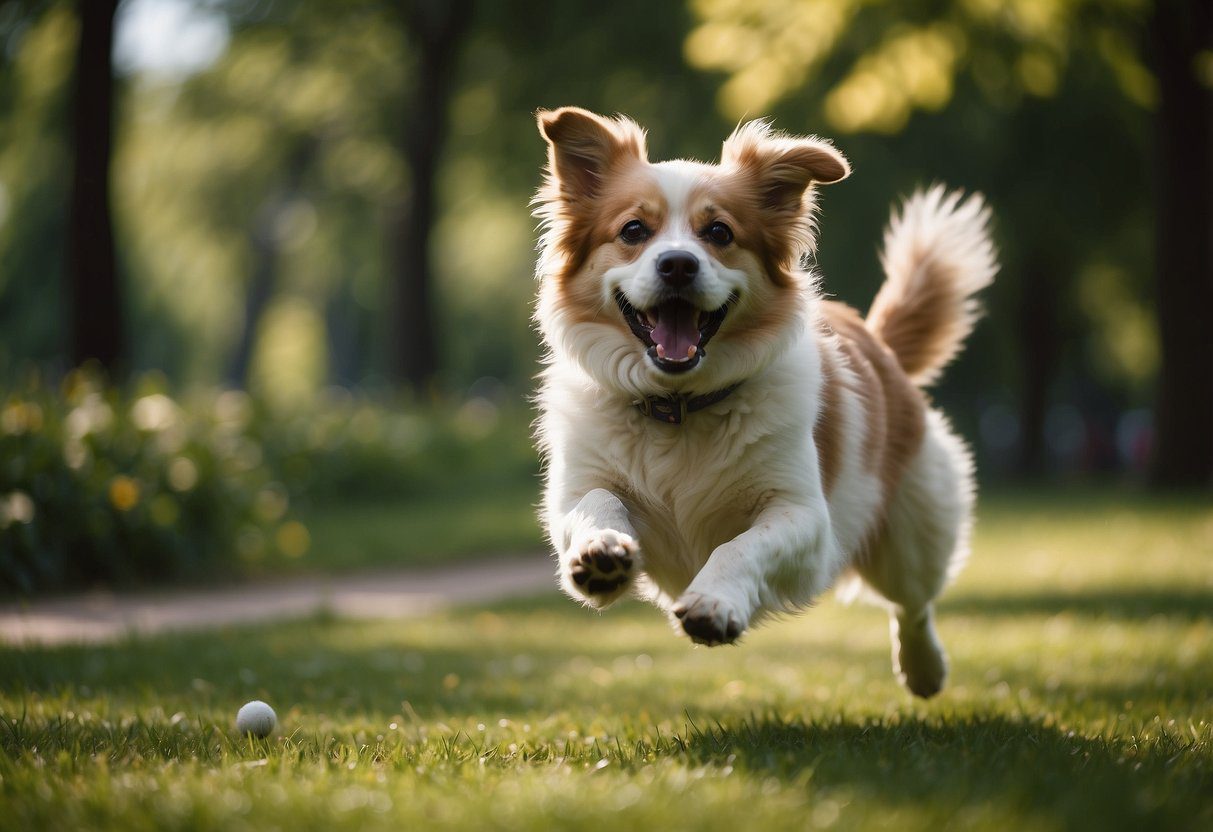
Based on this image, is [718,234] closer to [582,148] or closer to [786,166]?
[786,166]

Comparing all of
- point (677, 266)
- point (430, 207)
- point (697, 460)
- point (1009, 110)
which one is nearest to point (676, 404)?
point (697, 460)

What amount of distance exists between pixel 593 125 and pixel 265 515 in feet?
22.7

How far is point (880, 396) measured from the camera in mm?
5254

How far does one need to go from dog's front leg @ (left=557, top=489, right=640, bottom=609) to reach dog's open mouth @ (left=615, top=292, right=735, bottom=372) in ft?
2.05

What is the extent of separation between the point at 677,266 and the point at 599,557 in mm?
1141

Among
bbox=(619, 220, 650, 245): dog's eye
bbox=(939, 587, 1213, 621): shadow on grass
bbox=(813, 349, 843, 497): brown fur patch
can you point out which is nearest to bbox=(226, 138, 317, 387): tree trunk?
bbox=(939, 587, 1213, 621): shadow on grass

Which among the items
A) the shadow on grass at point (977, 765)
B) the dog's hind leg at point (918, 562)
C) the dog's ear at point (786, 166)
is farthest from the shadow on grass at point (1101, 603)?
the dog's ear at point (786, 166)

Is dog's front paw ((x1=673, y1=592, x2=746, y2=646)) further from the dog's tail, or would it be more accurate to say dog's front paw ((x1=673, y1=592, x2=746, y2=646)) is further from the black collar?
the dog's tail

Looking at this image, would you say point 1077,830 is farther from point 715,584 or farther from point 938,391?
point 938,391

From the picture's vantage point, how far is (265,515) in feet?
34.7

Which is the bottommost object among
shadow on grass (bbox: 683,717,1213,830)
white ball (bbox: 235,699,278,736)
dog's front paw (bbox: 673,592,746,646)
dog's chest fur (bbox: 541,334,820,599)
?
white ball (bbox: 235,699,278,736)

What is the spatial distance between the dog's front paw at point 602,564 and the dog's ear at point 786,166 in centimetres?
172

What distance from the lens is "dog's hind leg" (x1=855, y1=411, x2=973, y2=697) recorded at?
209 inches

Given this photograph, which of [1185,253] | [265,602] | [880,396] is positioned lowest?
[265,602]
